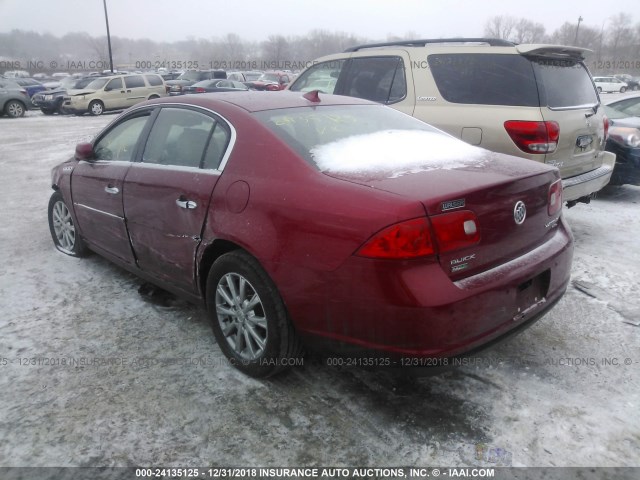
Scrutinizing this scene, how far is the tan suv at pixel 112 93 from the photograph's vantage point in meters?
20.3

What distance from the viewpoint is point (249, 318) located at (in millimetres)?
2756

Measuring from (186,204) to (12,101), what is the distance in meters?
20.7

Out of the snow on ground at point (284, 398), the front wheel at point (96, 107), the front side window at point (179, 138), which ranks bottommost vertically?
the snow on ground at point (284, 398)

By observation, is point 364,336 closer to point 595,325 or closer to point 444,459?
point 444,459

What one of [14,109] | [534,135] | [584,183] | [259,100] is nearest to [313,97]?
[259,100]

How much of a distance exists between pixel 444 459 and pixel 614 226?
14.2 feet

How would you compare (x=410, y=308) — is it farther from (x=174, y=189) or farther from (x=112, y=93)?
(x=112, y=93)

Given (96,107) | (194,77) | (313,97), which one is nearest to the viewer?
(313,97)

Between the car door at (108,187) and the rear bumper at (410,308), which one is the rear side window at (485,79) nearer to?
the rear bumper at (410,308)

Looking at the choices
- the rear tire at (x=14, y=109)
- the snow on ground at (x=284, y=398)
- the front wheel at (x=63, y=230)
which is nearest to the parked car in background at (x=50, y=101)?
the rear tire at (x=14, y=109)

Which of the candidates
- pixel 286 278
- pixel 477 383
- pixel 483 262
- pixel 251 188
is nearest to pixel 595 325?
pixel 477 383

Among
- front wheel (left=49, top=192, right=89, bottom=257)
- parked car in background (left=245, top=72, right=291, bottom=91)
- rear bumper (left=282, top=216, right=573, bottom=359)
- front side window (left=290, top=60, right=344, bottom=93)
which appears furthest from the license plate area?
parked car in background (left=245, top=72, right=291, bottom=91)

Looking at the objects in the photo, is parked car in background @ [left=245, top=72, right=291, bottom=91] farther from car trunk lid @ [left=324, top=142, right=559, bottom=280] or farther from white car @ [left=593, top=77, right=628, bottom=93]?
white car @ [left=593, top=77, right=628, bottom=93]

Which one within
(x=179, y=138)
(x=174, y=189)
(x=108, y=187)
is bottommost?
(x=108, y=187)
